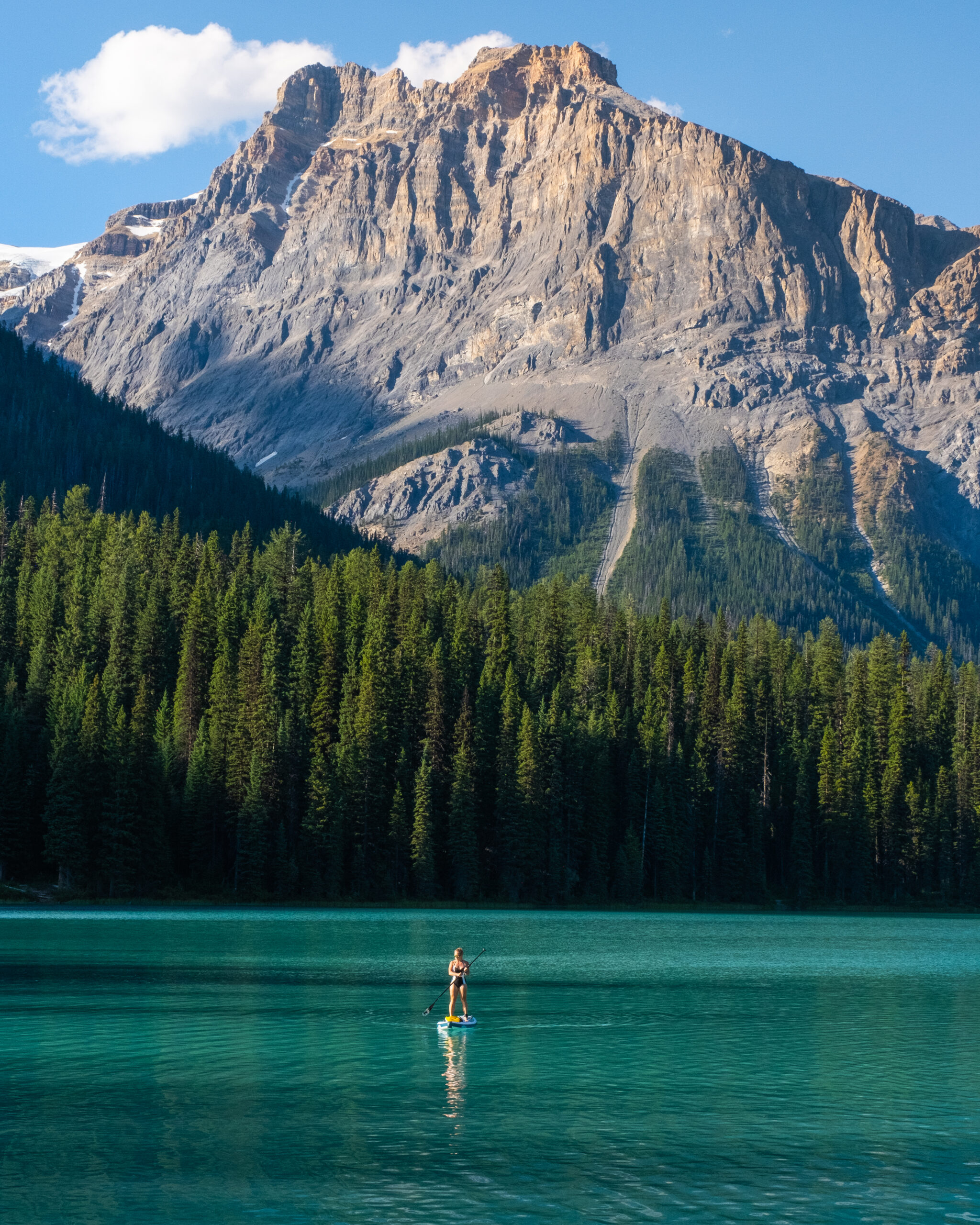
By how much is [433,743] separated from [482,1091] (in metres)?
89.3

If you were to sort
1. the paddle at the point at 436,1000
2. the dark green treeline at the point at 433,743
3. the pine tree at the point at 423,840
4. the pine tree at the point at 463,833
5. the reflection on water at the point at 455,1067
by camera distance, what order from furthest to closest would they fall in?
the pine tree at the point at 463,833 → the pine tree at the point at 423,840 → the dark green treeline at the point at 433,743 → the paddle at the point at 436,1000 → the reflection on water at the point at 455,1067

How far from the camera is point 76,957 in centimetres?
6262

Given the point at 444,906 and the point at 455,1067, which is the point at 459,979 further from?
the point at 444,906

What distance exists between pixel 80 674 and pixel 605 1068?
95.1 meters

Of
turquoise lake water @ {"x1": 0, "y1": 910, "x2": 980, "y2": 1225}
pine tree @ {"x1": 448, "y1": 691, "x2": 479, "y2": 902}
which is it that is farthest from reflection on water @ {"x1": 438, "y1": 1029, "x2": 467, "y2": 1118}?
pine tree @ {"x1": 448, "y1": 691, "x2": 479, "y2": 902}

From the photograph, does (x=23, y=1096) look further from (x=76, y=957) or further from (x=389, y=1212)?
(x=76, y=957)

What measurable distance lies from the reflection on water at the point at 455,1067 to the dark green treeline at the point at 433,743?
2705 inches

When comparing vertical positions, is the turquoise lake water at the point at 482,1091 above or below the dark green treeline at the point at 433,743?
below

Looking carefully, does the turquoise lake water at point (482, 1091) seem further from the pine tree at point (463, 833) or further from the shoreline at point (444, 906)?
the pine tree at point (463, 833)

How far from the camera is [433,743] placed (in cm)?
12250

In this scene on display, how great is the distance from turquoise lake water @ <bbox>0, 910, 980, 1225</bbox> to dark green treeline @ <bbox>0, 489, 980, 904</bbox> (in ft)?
147

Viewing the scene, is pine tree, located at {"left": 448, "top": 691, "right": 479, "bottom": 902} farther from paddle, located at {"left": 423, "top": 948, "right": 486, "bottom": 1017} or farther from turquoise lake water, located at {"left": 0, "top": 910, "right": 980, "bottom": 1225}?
paddle, located at {"left": 423, "top": 948, "right": 486, "bottom": 1017}

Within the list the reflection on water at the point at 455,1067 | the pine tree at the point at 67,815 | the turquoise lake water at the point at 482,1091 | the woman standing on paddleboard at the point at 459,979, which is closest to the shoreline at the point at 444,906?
the pine tree at the point at 67,815

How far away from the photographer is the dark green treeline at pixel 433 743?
112 m
